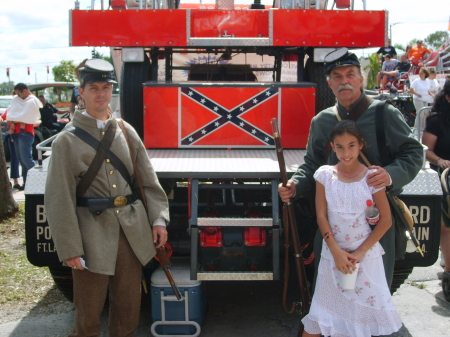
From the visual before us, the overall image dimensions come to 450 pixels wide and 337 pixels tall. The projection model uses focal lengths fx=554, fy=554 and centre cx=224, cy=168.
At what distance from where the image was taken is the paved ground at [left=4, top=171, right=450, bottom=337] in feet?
12.9

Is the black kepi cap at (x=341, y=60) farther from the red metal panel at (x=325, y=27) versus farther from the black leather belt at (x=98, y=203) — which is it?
the red metal panel at (x=325, y=27)

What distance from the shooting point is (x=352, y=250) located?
3.02 metres

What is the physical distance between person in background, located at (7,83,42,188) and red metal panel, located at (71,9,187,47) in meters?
4.25

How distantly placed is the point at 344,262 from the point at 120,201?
1.27 metres

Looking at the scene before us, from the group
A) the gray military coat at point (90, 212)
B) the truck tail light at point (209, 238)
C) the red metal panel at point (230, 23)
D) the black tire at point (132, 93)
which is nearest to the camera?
the gray military coat at point (90, 212)

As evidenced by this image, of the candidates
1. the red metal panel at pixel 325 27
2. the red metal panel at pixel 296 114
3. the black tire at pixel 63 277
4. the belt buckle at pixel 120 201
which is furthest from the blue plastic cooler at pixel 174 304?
the red metal panel at pixel 325 27

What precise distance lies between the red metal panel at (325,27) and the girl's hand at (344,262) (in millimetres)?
2521

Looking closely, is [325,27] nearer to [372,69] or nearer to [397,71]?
[397,71]

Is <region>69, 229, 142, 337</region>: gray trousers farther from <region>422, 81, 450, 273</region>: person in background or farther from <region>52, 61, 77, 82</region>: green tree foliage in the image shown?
<region>52, 61, 77, 82</region>: green tree foliage

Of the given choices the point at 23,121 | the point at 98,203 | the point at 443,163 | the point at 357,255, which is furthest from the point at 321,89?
the point at 23,121

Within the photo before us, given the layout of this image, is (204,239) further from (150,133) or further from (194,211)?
(150,133)

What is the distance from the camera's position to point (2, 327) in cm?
405

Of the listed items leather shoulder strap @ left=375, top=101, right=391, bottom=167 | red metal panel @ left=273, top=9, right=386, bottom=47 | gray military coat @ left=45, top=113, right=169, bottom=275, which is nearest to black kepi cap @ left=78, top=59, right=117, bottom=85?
gray military coat @ left=45, top=113, right=169, bottom=275

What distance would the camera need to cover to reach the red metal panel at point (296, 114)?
4918 millimetres
